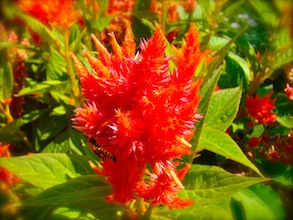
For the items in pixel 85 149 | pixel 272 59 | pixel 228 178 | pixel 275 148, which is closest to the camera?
pixel 228 178

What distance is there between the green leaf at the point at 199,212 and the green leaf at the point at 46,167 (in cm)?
26

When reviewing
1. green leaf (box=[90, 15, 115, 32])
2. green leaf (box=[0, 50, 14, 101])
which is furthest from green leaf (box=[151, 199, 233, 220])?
green leaf (box=[90, 15, 115, 32])

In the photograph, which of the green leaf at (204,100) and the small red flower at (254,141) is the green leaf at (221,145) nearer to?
the green leaf at (204,100)

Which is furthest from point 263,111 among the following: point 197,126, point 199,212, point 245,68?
point 199,212

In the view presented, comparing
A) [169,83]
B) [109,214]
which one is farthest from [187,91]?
[109,214]

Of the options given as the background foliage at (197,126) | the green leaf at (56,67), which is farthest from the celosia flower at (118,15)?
the green leaf at (56,67)

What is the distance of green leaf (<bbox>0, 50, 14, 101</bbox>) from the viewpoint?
1511 millimetres

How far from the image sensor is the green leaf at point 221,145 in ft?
3.16

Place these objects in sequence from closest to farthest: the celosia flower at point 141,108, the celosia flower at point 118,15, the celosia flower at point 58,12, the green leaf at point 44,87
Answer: the celosia flower at point 141,108
the celosia flower at point 58,12
the green leaf at point 44,87
the celosia flower at point 118,15

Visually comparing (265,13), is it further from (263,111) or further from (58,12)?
(58,12)

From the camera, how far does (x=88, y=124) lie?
71 centimetres

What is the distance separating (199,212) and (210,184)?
0.08 meters

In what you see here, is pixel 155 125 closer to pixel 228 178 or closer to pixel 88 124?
pixel 88 124

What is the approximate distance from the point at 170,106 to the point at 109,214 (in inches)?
16.2
